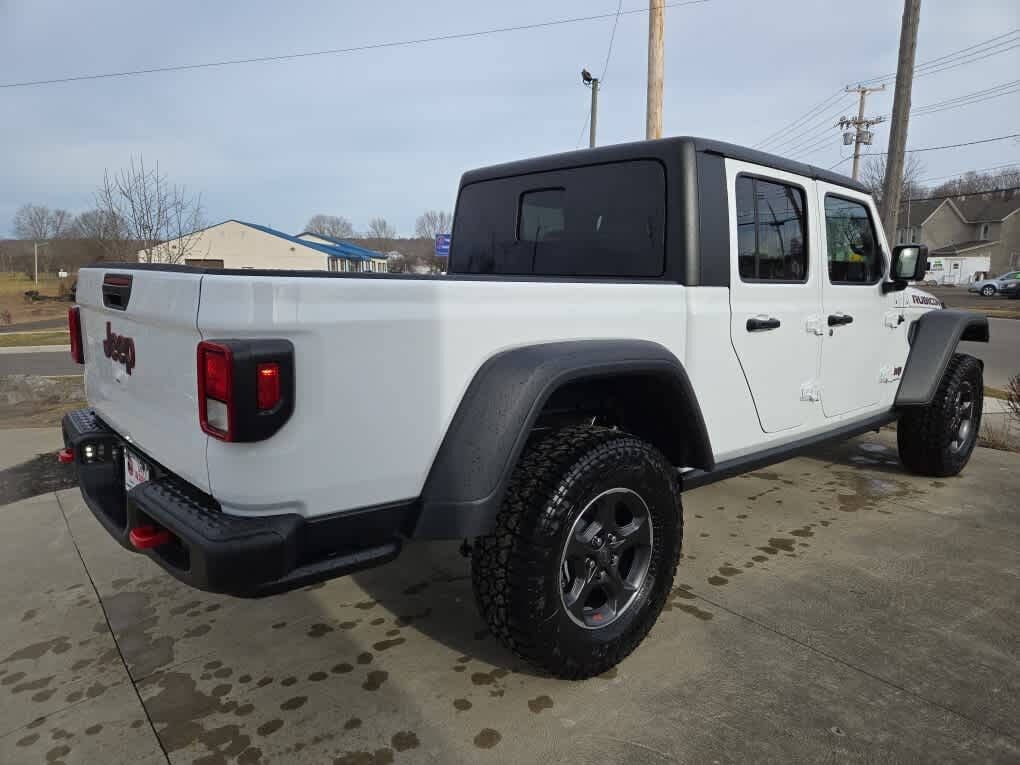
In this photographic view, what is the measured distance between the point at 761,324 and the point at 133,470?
2.55m

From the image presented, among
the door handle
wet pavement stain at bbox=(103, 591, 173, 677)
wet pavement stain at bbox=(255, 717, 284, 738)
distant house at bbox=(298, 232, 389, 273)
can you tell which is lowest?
wet pavement stain at bbox=(103, 591, 173, 677)

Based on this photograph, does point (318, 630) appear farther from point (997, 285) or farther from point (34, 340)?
point (997, 285)

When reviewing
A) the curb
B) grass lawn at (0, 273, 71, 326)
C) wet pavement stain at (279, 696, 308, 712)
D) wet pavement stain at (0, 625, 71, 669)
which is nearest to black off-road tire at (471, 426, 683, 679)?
wet pavement stain at (279, 696, 308, 712)

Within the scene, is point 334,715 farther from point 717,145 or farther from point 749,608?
point 717,145

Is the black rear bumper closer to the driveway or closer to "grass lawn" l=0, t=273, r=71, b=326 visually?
the driveway

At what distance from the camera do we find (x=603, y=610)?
95.4 inches

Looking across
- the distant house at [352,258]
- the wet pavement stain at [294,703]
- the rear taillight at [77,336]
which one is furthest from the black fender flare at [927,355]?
the distant house at [352,258]

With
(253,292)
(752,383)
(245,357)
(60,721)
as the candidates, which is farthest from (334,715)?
(752,383)

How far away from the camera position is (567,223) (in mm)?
3172

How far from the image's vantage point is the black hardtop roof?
2721 millimetres

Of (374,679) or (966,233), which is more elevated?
(966,233)

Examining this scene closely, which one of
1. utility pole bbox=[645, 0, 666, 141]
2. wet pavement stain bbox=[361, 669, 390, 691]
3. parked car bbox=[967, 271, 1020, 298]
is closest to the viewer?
wet pavement stain bbox=[361, 669, 390, 691]

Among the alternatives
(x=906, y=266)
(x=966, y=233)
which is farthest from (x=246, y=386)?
(x=966, y=233)

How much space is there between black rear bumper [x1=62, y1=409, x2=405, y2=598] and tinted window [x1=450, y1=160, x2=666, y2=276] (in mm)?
1550
